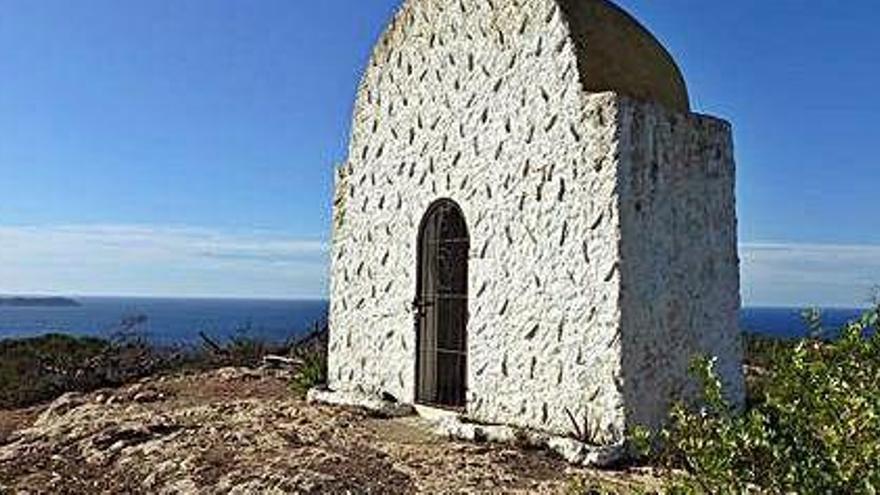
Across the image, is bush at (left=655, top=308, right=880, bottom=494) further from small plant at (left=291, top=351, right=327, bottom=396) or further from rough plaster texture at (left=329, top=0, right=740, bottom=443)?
small plant at (left=291, top=351, right=327, bottom=396)

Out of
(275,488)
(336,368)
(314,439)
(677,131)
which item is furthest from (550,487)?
(336,368)

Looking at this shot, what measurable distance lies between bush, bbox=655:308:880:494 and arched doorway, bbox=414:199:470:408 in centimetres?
668

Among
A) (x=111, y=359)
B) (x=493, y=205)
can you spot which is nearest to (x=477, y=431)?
(x=493, y=205)

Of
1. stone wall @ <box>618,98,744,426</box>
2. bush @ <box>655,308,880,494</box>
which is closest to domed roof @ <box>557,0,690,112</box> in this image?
stone wall @ <box>618,98,744,426</box>

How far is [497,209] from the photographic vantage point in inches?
389

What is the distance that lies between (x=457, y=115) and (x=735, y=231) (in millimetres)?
3230

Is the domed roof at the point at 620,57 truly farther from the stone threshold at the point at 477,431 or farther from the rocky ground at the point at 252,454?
the rocky ground at the point at 252,454

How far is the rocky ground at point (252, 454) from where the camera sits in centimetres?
788

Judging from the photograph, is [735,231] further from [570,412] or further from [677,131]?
[570,412]

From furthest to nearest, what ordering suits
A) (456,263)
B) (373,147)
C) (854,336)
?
(373,147) < (456,263) < (854,336)

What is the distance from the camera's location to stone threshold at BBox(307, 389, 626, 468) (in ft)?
27.2

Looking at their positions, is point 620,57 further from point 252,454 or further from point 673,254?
point 252,454

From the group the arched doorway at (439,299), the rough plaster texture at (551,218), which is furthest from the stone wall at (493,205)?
the arched doorway at (439,299)

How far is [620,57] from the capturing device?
379 inches
